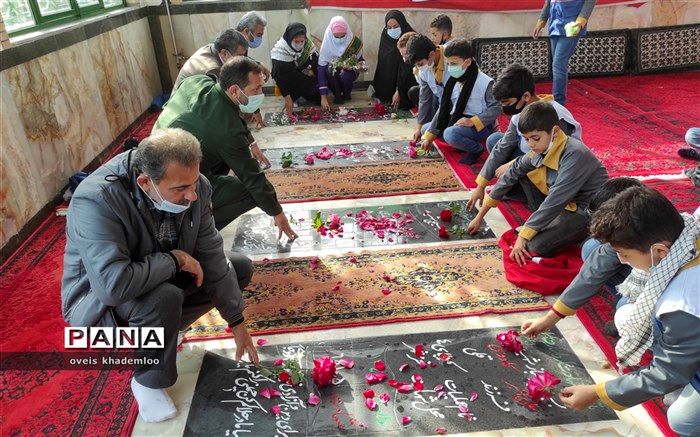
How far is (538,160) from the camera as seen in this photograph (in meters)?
2.82

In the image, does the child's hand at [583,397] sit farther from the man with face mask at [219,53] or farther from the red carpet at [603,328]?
the man with face mask at [219,53]

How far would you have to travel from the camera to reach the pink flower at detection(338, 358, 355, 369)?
2271mm

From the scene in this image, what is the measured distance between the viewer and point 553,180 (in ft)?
9.32

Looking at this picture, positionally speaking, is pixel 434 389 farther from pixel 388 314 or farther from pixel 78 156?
pixel 78 156

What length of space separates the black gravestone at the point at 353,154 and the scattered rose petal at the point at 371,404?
2698 millimetres

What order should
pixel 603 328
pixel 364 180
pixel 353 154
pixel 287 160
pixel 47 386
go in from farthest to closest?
1. pixel 353 154
2. pixel 287 160
3. pixel 364 180
4. pixel 603 328
5. pixel 47 386

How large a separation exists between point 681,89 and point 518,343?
215 inches

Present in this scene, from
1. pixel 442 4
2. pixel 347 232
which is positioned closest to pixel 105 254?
pixel 347 232

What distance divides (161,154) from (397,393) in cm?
136

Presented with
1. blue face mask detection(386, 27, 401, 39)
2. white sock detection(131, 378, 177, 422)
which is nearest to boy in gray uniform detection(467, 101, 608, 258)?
white sock detection(131, 378, 177, 422)

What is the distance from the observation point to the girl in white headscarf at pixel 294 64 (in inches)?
235

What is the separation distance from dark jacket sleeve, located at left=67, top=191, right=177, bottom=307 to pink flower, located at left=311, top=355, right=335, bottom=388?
0.79 metres

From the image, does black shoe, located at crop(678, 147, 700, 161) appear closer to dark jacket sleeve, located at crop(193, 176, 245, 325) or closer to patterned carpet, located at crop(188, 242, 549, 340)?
patterned carpet, located at crop(188, 242, 549, 340)

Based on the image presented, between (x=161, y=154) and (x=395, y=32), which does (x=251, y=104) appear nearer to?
(x=161, y=154)
